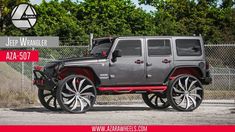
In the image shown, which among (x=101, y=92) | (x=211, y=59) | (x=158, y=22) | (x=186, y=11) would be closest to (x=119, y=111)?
(x=101, y=92)

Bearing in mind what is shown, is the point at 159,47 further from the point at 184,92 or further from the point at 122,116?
the point at 122,116

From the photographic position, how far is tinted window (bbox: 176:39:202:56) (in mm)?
15164

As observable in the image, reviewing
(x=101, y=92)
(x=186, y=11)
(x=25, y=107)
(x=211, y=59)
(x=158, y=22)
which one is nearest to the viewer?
(x=101, y=92)

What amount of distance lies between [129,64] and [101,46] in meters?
1.03

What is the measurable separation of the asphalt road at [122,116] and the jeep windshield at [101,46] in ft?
4.98

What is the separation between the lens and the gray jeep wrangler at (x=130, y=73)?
1425 centimetres

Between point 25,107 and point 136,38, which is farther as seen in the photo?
point 25,107

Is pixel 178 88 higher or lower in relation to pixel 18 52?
lower

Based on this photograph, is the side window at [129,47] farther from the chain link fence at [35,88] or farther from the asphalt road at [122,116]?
the chain link fence at [35,88]

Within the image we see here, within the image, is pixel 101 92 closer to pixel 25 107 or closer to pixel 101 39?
pixel 101 39

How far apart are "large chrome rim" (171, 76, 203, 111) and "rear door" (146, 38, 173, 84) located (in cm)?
41

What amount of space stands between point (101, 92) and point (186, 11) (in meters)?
39.5

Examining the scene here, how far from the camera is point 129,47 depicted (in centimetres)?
1480

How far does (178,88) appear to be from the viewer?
15055 mm
